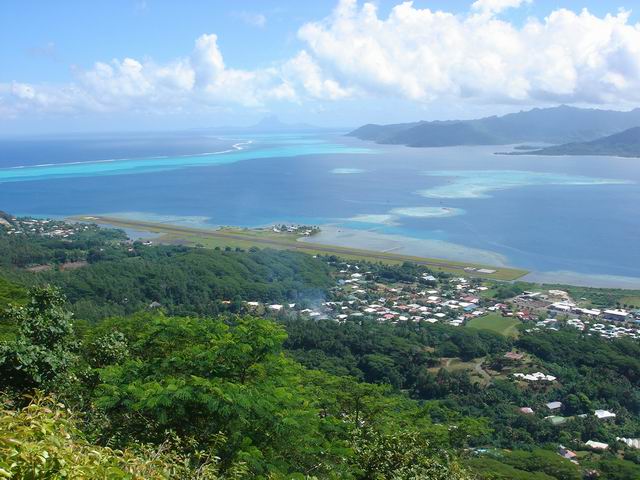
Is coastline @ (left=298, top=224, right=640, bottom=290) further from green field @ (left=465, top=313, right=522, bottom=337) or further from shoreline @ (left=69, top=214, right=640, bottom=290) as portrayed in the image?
green field @ (left=465, top=313, right=522, bottom=337)

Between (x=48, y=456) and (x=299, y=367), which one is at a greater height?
(x=48, y=456)

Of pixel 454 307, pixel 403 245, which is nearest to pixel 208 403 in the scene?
pixel 454 307

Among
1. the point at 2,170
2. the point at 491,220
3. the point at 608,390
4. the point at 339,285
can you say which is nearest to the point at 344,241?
the point at 339,285

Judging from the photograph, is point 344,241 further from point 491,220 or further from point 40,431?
point 40,431

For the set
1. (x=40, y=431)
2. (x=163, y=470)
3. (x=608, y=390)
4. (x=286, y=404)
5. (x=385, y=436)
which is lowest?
(x=608, y=390)

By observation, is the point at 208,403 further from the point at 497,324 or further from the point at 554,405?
the point at 497,324

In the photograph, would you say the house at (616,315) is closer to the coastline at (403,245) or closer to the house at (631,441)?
the coastline at (403,245)
